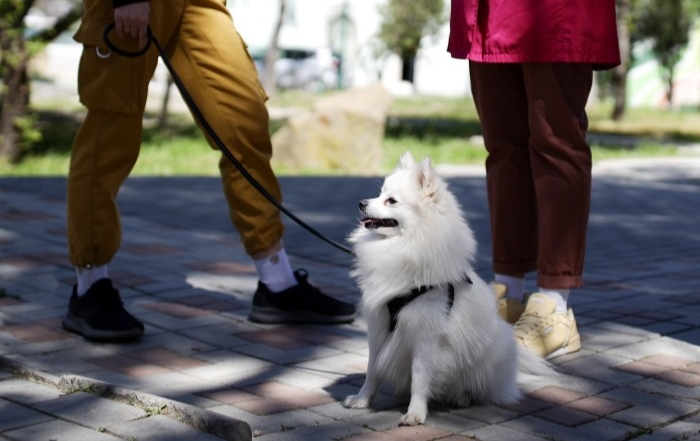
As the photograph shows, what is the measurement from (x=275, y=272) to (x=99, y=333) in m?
0.79

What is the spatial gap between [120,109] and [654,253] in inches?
147

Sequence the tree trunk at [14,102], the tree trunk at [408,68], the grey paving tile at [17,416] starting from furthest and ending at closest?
1. the tree trunk at [408,68]
2. the tree trunk at [14,102]
3. the grey paving tile at [17,416]

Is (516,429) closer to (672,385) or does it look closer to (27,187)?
(672,385)

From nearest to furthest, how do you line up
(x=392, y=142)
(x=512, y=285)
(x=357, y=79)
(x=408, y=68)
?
1. (x=512, y=285)
2. (x=392, y=142)
3. (x=357, y=79)
4. (x=408, y=68)

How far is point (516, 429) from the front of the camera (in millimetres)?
3045

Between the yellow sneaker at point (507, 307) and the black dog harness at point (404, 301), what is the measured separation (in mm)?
1033

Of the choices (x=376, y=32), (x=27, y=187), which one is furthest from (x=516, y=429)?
(x=376, y=32)

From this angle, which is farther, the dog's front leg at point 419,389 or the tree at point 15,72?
the tree at point 15,72

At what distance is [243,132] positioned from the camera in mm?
4121

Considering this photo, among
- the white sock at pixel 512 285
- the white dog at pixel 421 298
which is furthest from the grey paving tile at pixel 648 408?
the white sock at pixel 512 285

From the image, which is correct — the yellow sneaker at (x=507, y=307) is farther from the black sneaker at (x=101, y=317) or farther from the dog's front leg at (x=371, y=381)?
the black sneaker at (x=101, y=317)

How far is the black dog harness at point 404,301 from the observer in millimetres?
3127

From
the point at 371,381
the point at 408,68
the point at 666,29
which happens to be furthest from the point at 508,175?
the point at 408,68

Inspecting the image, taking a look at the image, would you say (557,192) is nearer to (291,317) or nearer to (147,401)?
(291,317)
